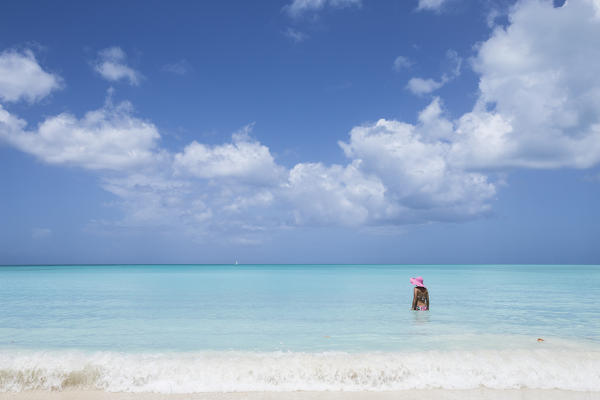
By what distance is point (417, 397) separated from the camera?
6094mm

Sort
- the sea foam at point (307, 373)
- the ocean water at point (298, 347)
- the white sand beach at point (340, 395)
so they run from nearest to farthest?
the white sand beach at point (340, 395), the sea foam at point (307, 373), the ocean water at point (298, 347)

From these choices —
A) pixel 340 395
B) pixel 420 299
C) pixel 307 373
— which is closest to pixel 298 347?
pixel 307 373

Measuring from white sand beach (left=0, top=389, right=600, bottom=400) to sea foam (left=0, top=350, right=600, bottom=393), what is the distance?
233mm

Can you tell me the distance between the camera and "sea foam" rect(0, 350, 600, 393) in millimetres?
6688

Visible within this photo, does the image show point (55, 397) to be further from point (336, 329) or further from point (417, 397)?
point (336, 329)

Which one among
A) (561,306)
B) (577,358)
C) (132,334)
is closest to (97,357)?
(132,334)

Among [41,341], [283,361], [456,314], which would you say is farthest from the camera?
[456,314]

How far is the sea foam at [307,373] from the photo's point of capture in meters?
6.69

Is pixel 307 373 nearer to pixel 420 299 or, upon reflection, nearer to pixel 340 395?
pixel 340 395

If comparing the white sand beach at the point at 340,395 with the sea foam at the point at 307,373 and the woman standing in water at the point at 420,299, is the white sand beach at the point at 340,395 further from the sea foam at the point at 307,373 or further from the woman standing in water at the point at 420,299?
the woman standing in water at the point at 420,299

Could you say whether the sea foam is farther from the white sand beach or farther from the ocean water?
the white sand beach

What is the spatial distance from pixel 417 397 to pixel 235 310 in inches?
444

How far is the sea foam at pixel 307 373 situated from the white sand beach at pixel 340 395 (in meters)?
0.23

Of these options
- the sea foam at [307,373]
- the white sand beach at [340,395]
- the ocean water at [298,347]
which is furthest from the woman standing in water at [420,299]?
the white sand beach at [340,395]
